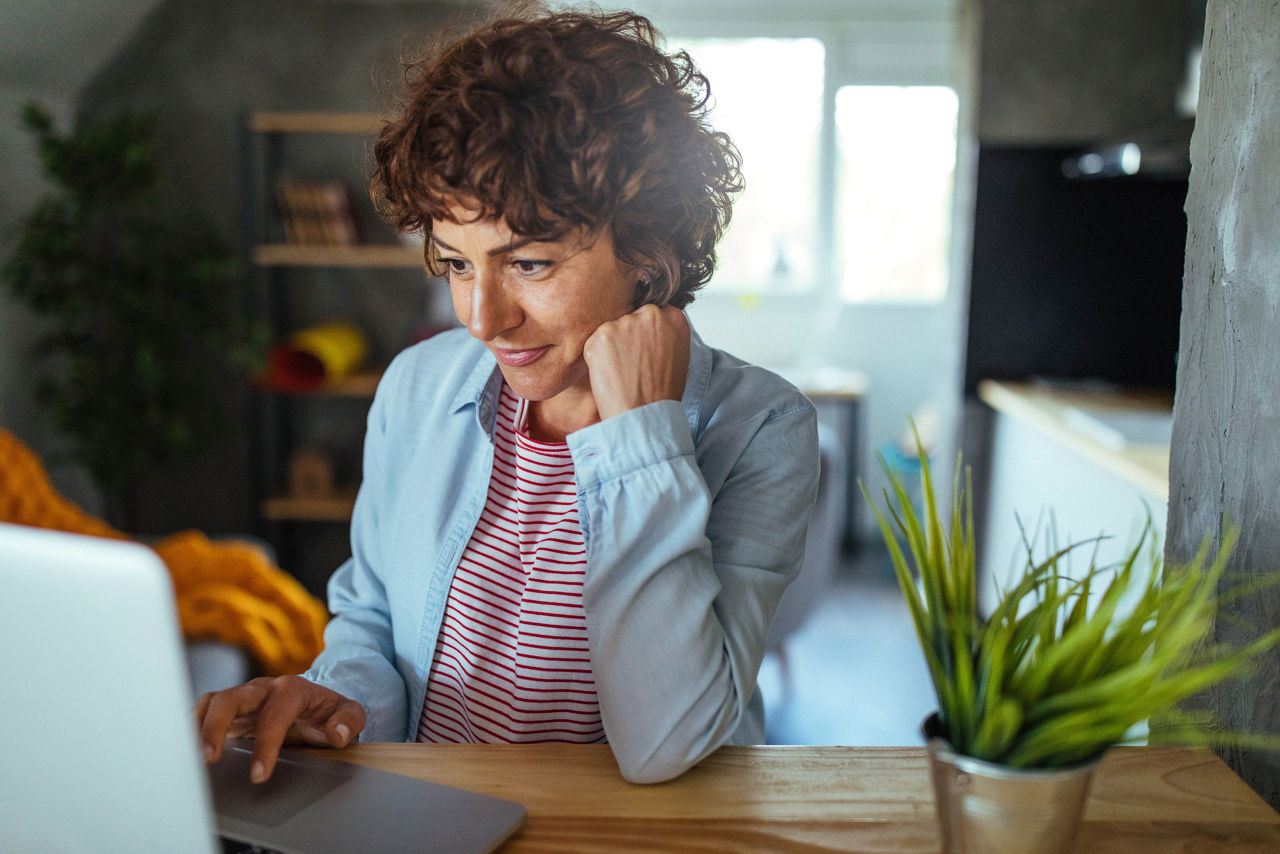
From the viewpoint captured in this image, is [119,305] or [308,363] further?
[308,363]

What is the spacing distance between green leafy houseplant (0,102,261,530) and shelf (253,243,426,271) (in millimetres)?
153

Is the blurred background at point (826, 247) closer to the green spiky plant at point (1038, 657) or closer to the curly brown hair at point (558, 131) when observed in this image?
the curly brown hair at point (558, 131)

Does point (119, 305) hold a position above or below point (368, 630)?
above

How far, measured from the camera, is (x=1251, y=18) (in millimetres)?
779

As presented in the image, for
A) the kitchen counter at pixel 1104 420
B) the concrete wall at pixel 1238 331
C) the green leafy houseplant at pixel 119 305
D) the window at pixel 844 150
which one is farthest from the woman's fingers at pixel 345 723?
the window at pixel 844 150

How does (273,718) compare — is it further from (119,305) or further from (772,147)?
(772,147)

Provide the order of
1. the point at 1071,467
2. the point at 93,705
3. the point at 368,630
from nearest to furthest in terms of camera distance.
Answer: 1. the point at 93,705
2. the point at 368,630
3. the point at 1071,467

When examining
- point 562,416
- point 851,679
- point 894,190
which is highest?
point 894,190

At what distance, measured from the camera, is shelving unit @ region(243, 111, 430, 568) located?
3.41 metres

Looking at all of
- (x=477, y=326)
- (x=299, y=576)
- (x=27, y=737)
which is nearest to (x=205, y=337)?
(x=299, y=576)

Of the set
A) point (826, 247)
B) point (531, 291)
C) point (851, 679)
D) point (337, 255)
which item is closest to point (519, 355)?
point (531, 291)

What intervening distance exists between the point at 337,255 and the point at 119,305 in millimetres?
711

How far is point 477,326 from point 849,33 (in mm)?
4077

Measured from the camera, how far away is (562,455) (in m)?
1.03
